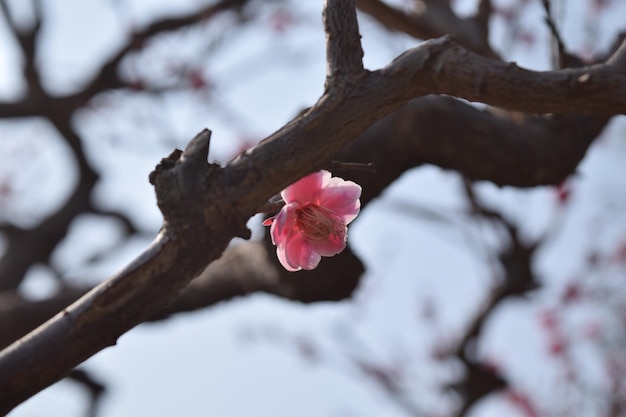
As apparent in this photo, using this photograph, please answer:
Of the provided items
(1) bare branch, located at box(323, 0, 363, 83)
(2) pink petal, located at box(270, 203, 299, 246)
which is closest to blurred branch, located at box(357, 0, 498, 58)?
(1) bare branch, located at box(323, 0, 363, 83)

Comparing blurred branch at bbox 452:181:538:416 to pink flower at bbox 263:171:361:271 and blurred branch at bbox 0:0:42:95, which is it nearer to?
pink flower at bbox 263:171:361:271

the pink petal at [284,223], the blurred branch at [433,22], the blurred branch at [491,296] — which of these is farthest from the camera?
the blurred branch at [491,296]

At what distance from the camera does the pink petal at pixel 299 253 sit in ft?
4.24

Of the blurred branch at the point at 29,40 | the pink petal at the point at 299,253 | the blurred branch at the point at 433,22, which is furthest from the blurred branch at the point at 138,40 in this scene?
the pink petal at the point at 299,253

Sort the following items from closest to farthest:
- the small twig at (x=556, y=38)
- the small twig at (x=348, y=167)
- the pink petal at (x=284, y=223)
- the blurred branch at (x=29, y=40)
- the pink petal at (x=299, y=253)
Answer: the small twig at (x=348, y=167), the pink petal at (x=284, y=223), the pink petal at (x=299, y=253), the small twig at (x=556, y=38), the blurred branch at (x=29, y=40)

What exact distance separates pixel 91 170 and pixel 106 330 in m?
4.24

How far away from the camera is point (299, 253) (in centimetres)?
132

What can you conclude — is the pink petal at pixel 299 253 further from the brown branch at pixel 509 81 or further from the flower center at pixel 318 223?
the brown branch at pixel 509 81

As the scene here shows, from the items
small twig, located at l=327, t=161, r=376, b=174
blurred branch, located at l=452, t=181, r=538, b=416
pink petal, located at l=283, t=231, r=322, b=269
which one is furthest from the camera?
blurred branch, located at l=452, t=181, r=538, b=416

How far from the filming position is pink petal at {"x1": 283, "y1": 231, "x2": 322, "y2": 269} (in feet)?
4.24

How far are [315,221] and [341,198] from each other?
7 cm

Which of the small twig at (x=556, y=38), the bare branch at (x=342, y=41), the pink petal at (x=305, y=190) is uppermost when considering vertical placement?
the small twig at (x=556, y=38)

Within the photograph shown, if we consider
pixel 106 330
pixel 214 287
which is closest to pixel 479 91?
pixel 106 330

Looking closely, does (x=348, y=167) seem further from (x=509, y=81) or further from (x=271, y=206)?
(x=509, y=81)
